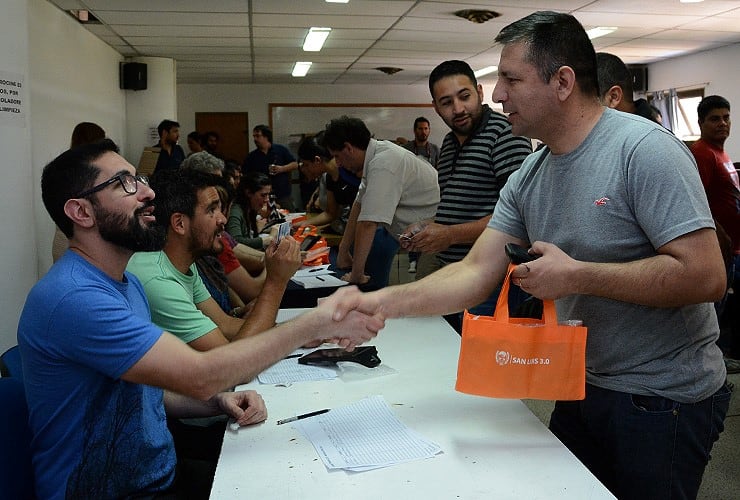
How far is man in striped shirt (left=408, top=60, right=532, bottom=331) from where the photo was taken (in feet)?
8.64

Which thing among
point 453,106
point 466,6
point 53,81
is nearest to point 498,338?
point 453,106

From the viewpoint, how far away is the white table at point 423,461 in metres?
1.26

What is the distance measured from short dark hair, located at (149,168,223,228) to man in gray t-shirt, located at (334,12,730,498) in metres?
1.31

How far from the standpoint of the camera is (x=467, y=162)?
2750mm

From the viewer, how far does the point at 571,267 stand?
1.37 m

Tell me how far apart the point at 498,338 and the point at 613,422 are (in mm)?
340

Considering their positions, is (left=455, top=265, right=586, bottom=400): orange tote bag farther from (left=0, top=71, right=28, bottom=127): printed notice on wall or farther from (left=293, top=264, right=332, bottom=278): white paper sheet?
(left=0, top=71, right=28, bottom=127): printed notice on wall

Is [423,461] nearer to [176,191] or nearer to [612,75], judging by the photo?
[176,191]

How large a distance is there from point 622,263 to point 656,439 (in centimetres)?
38

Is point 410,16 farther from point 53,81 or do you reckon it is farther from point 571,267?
point 571,267

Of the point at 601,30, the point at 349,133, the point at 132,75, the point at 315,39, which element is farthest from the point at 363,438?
the point at 132,75

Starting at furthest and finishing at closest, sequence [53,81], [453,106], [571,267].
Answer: [53,81] < [453,106] < [571,267]

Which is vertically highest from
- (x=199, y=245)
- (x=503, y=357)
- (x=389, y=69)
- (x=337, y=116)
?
(x=389, y=69)

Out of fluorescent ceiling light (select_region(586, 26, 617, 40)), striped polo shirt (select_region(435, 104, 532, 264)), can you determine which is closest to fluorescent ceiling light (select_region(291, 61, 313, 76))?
fluorescent ceiling light (select_region(586, 26, 617, 40))
